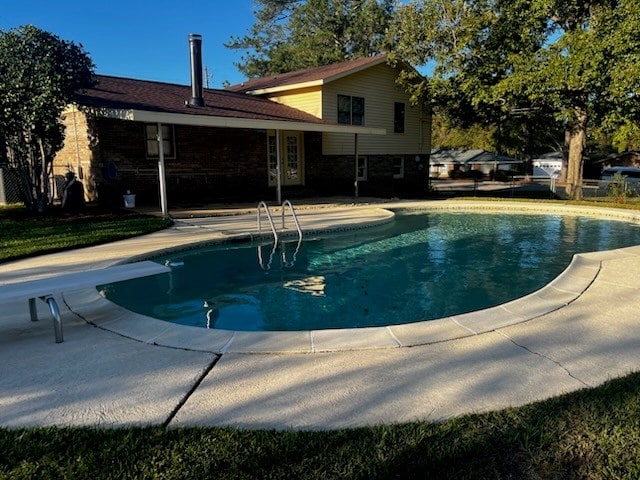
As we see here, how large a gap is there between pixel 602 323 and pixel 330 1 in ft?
113

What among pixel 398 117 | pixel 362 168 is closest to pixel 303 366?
pixel 362 168

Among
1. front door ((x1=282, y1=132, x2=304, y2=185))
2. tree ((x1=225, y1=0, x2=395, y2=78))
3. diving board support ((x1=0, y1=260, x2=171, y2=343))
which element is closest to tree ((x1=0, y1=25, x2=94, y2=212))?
diving board support ((x1=0, y1=260, x2=171, y2=343))

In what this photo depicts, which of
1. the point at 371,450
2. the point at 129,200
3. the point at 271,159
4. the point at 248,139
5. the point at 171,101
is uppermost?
the point at 171,101

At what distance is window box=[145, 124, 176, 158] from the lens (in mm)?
14047

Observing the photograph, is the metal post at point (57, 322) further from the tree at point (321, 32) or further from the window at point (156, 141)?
the tree at point (321, 32)

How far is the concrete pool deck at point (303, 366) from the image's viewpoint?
2953mm

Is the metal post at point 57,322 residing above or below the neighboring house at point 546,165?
below

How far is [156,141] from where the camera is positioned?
46.6 feet

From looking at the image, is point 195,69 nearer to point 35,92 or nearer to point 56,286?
point 35,92

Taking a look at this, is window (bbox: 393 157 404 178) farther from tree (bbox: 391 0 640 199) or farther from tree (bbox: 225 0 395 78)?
tree (bbox: 225 0 395 78)

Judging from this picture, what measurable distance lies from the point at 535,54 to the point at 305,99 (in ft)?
29.7

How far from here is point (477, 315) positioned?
470 cm

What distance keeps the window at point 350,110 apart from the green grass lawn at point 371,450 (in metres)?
17.5

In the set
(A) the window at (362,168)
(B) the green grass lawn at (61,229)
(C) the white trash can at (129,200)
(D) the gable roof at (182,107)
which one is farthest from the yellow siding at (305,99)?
(B) the green grass lawn at (61,229)
